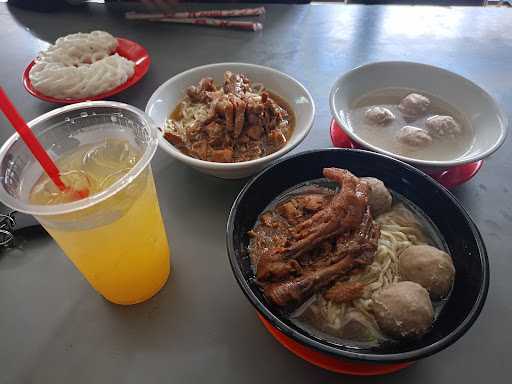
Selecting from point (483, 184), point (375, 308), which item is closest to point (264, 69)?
point (483, 184)

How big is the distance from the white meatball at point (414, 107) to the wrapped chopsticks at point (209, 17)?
1.42 m

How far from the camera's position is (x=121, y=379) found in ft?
3.42

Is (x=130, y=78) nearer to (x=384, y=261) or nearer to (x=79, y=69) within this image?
(x=79, y=69)

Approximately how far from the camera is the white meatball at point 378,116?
5.49 ft

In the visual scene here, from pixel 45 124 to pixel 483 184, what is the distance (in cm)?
166

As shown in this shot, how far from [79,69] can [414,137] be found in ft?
5.54

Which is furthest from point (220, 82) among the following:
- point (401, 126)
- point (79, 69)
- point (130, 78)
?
point (401, 126)

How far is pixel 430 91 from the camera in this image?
71.2 inches

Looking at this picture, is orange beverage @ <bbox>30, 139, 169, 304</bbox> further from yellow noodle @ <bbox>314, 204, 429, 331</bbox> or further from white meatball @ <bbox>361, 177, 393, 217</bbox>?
white meatball @ <bbox>361, 177, 393, 217</bbox>

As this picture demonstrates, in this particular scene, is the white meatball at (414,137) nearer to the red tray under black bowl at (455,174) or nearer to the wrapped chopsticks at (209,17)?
the red tray under black bowl at (455,174)

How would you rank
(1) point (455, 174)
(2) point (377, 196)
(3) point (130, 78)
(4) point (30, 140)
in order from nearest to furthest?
(4) point (30, 140) < (2) point (377, 196) < (1) point (455, 174) < (3) point (130, 78)

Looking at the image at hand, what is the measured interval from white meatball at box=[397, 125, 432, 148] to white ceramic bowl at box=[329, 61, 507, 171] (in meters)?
0.15

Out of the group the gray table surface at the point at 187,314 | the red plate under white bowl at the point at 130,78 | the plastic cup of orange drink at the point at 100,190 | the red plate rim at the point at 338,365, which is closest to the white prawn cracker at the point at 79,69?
the red plate under white bowl at the point at 130,78

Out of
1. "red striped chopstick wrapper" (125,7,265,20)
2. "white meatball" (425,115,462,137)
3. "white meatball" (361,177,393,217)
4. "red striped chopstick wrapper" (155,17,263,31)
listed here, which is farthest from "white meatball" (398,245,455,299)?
"red striped chopstick wrapper" (125,7,265,20)
